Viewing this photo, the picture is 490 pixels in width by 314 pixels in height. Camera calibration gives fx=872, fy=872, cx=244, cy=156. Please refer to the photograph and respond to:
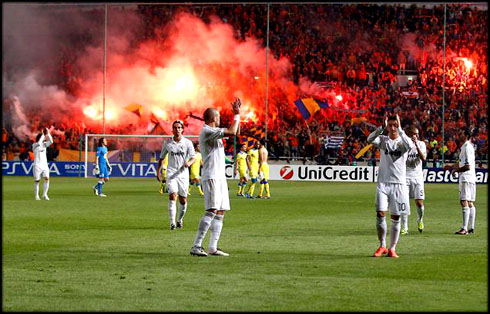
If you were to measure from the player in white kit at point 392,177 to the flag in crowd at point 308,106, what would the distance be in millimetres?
43465

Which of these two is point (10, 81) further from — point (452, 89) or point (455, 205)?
point (455, 205)

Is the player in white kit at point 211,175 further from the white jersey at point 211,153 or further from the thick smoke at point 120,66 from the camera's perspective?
the thick smoke at point 120,66

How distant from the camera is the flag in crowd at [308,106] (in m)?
57.2

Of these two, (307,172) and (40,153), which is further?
(307,172)

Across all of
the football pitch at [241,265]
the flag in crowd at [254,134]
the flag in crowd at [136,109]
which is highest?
the flag in crowd at [136,109]

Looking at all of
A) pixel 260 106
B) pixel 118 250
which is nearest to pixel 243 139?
pixel 260 106

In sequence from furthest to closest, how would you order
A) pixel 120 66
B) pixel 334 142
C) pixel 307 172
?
1. pixel 120 66
2. pixel 334 142
3. pixel 307 172

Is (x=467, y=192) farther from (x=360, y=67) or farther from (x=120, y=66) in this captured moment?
(x=120, y=66)

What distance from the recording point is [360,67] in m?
A: 58.0

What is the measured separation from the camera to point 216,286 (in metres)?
10.2

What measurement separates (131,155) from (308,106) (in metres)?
12.5

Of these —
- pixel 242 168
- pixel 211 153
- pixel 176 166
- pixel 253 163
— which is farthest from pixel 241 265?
pixel 242 168

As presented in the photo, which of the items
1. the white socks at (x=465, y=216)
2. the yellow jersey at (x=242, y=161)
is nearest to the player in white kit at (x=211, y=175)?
the white socks at (x=465, y=216)

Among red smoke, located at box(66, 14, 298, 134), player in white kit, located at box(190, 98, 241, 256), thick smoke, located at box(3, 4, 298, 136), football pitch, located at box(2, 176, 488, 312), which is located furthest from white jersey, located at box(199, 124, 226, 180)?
thick smoke, located at box(3, 4, 298, 136)
